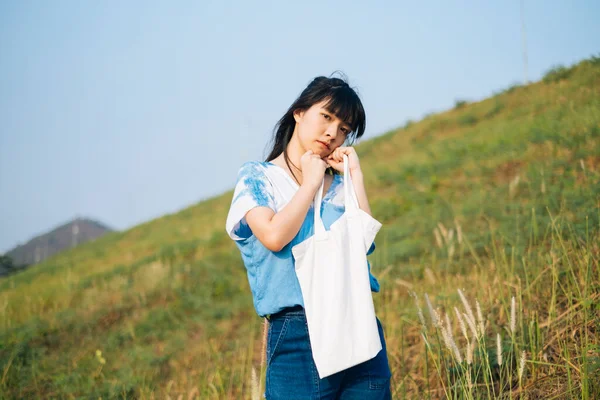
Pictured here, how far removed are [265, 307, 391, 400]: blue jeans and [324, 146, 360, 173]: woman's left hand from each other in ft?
1.97

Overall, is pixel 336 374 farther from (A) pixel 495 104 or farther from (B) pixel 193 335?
(A) pixel 495 104

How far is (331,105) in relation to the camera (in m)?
1.82

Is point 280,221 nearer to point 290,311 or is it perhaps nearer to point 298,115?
point 290,311

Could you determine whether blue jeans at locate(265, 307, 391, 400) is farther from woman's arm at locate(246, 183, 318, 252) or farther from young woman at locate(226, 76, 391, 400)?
woman's arm at locate(246, 183, 318, 252)

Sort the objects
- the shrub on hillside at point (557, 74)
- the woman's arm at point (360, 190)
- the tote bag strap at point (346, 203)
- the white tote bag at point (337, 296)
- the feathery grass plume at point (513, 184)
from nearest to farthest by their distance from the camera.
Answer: the white tote bag at point (337, 296) < the tote bag strap at point (346, 203) < the woman's arm at point (360, 190) < the feathery grass plume at point (513, 184) < the shrub on hillside at point (557, 74)

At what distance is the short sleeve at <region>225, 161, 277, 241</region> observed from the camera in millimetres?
1587

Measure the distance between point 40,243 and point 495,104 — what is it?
20784 millimetres

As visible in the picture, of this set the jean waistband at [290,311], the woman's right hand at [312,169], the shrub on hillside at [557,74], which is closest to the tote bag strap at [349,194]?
the woman's right hand at [312,169]

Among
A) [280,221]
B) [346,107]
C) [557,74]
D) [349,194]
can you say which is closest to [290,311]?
[280,221]

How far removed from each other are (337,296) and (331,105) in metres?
0.76

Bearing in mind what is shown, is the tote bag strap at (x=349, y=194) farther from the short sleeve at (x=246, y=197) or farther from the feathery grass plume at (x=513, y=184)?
the feathery grass plume at (x=513, y=184)

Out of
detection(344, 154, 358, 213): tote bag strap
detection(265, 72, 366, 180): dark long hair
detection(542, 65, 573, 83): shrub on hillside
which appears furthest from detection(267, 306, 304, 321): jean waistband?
Result: detection(542, 65, 573, 83): shrub on hillside

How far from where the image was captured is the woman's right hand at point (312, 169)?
1597 mm

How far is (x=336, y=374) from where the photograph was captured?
155cm
